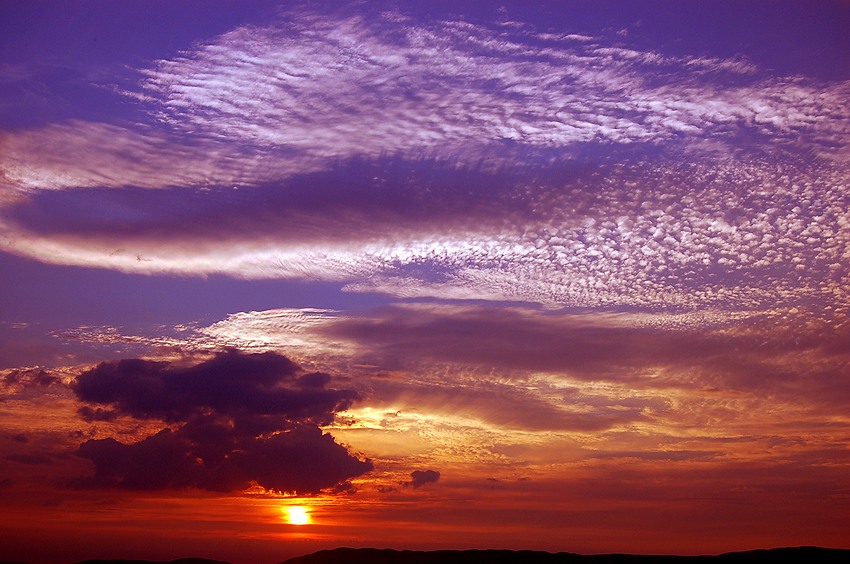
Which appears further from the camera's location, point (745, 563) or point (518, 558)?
point (518, 558)

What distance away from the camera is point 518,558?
15312 cm

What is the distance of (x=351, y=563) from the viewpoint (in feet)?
494

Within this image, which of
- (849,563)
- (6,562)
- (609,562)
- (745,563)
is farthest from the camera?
(6,562)

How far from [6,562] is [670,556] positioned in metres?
134

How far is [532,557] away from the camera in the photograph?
154 meters

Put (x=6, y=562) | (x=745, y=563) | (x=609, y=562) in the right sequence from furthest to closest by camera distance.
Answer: (x=6, y=562), (x=609, y=562), (x=745, y=563)

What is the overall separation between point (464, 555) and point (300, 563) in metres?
33.6

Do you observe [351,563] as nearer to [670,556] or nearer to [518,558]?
[518,558]

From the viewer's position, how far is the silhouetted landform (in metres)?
136

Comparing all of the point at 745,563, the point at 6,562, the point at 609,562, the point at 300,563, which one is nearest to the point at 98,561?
the point at 6,562

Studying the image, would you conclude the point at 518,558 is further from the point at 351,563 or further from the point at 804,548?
the point at 804,548

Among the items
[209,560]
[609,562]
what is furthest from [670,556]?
[209,560]

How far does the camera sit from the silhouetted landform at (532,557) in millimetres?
135750

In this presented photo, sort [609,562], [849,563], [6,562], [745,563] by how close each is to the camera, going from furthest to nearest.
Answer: [6,562] → [609,562] → [745,563] → [849,563]
